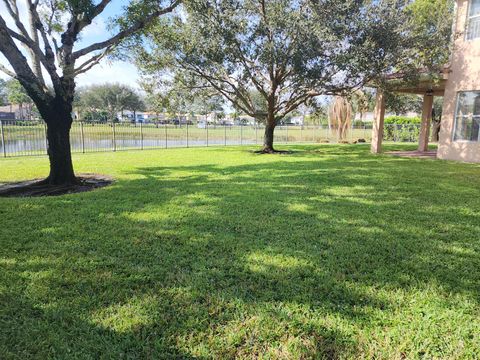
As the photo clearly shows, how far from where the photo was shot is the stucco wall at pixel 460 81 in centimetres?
1174

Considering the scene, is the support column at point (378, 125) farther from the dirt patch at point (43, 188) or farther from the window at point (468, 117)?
the dirt patch at point (43, 188)

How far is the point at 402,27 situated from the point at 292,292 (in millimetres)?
12804

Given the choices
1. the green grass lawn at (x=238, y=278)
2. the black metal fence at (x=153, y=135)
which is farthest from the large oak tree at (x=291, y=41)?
the green grass lawn at (x=238, y=278)

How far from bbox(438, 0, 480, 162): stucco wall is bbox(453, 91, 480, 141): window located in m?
0.17

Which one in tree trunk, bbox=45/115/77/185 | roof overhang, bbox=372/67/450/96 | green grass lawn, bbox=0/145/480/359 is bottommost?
green grass lawn, bbox=0/145/480/359

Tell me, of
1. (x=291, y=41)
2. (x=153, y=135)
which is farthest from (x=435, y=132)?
(x=153, y=135)

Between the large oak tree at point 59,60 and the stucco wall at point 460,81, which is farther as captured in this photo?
the stucco wall at point 460,81

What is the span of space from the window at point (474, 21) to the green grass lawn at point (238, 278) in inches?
373

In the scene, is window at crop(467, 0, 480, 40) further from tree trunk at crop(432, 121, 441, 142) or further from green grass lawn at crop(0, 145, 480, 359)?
tree trunk at crop(432, 121, 441, 142)

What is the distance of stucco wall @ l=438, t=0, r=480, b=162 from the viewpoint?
11.7 metres

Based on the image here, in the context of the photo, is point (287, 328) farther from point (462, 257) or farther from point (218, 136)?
point (218, 136)

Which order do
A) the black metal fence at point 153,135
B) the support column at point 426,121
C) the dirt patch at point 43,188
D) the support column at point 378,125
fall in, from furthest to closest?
the support column at point 426,121, the support column at point 378,125, the black metal fence at point 153,135, the dirt patch at point 43,188

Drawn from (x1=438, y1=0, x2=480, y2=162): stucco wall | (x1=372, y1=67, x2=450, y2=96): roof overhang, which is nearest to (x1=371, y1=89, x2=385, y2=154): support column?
(x1=372, y1=67, x2=450, y2=96): roof overhang

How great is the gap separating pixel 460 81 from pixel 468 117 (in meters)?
1.38
